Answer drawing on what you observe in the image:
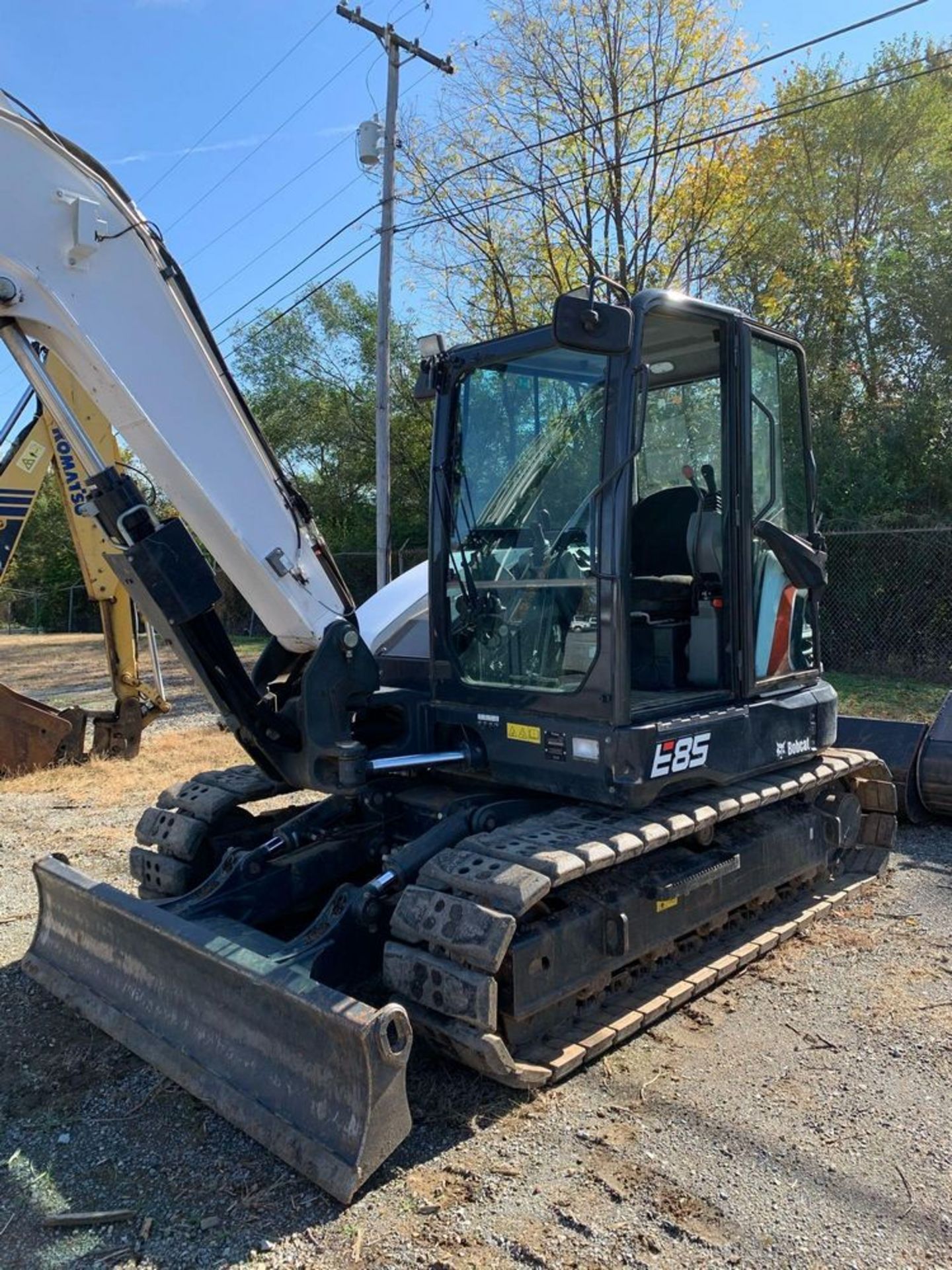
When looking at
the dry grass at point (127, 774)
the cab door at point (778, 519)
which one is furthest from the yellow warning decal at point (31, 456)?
the cab door at point (778, 519)

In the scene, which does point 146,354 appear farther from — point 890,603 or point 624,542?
point 890,603

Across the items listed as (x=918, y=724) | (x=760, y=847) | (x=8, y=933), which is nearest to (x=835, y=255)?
(x=918, y=724)

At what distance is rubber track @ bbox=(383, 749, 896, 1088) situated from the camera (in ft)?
10.2

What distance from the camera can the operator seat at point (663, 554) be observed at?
4.30m

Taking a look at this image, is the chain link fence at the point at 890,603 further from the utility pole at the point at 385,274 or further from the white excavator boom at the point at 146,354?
the white excavator boom at the point at 146,354

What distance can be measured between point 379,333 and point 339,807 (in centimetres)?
1024

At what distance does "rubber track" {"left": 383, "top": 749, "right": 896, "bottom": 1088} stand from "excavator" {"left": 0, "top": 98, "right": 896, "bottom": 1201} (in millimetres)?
15

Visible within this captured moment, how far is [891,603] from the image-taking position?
469 inches

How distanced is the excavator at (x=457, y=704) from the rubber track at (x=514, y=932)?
1 centimetres

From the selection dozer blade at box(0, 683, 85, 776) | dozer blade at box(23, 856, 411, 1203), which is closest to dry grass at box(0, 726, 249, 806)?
dozer blade at box(0, 683, 85, 776)

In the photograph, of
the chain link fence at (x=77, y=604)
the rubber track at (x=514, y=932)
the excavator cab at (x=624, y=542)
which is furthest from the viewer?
the chain link fence at (x=77, y=604)

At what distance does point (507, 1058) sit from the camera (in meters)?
3.12

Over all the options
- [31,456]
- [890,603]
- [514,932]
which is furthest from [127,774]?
[890,603]

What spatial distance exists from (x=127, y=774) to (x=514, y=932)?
6018mm
